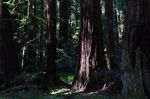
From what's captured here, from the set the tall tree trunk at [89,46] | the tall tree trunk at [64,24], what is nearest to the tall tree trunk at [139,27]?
the tall tree trunk at [89,46]

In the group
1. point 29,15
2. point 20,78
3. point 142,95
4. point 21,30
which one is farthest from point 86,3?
point 21,30

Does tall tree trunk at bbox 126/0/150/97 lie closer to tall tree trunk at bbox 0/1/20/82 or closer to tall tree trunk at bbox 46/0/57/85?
tall tree trunk at bbox 46/0/57/85

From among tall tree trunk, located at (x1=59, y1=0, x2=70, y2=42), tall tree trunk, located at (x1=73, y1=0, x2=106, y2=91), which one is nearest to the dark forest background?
tall tree trunk, located at (x1=73, y1=0, x2=106, y2=91)

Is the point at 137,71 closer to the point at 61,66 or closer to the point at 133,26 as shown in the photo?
the point at 133,26

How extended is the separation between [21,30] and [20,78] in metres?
5.61

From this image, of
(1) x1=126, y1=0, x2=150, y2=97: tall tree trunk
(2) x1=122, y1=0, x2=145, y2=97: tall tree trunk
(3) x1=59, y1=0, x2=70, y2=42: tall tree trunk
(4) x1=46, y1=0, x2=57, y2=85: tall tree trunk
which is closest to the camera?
(2) x1=122, y1=0, x2=145, y2=97: tall tree trunk

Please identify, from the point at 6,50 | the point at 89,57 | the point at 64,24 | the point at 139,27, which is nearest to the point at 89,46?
the point at 89,57

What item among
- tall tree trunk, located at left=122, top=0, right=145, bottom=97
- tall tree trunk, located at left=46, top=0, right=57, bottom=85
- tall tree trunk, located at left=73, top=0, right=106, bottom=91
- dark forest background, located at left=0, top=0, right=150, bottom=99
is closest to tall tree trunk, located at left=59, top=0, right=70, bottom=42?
dark forest background, located at left=0, top=0, right=150, bottom=99

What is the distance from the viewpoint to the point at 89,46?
13.7m

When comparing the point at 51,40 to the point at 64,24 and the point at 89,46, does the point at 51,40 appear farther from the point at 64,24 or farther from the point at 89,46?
the point at 64,24

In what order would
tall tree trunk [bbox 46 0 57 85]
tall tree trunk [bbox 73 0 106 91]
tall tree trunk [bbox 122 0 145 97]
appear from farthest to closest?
tall tree trunk [bbox 46 0 57 85] < tall tree trunk [bbox 73 0 106 91] < tall tree trunk [bbox 122 0 145 97]

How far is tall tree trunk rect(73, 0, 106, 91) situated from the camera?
45.0 ft

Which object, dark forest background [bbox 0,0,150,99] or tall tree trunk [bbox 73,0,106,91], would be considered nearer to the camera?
dark forest background [bbox 0,0,150,99]

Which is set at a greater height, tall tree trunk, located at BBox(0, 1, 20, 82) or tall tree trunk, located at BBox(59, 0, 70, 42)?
tall tree trunk, located at BBox(59, 0, 70, 42)
